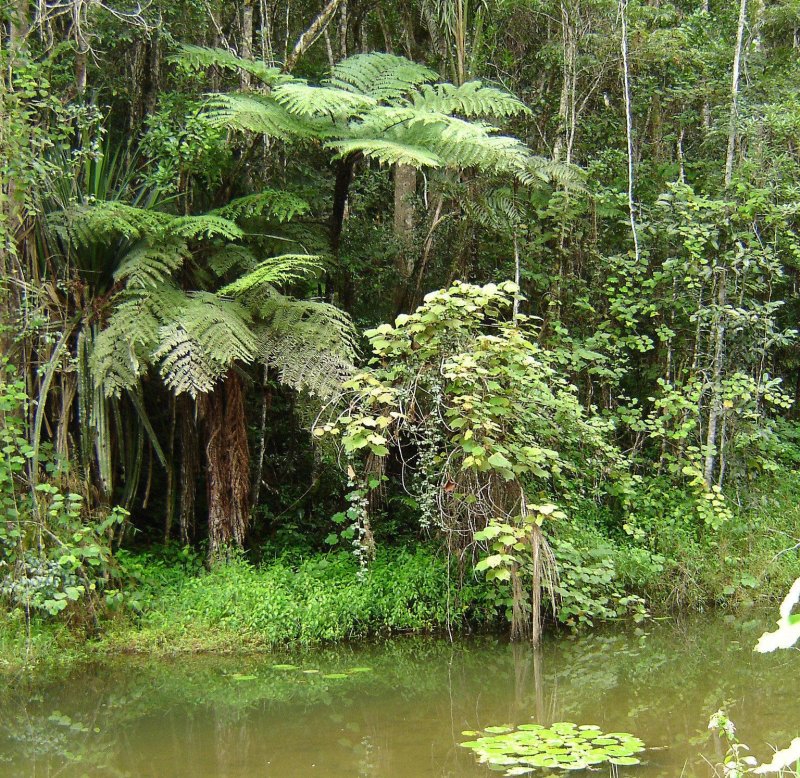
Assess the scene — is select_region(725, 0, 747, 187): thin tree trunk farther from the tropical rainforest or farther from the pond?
the pond

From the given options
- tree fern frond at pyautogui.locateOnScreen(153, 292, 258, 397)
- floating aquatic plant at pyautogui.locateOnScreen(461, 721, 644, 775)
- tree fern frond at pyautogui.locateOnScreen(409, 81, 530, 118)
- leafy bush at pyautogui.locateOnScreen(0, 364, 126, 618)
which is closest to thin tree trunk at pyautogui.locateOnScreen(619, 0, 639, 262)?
tree fern frond at pyautogui.locateOnScreen(409, 81, 530, 118)

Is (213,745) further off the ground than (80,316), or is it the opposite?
(80,316)

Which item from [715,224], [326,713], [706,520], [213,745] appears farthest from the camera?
[715,224]

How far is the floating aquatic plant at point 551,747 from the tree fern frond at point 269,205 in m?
3.77

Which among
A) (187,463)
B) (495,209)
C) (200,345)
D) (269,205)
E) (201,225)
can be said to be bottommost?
(187,463)

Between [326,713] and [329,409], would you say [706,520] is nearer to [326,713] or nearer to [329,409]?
[329,409]

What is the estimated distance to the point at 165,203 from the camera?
6.86 meters

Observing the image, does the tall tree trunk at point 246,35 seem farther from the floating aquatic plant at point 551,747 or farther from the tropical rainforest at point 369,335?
the floating aquatic plant at point 551,747

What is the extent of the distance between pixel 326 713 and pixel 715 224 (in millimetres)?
5786

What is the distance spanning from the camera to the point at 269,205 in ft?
21.8

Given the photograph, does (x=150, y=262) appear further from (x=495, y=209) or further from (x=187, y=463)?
(x=495, y=209)

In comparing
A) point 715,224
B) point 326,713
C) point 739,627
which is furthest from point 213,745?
point 715,224

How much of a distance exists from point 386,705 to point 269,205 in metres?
3.69

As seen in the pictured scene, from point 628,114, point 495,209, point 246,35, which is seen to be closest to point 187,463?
point 495,209
